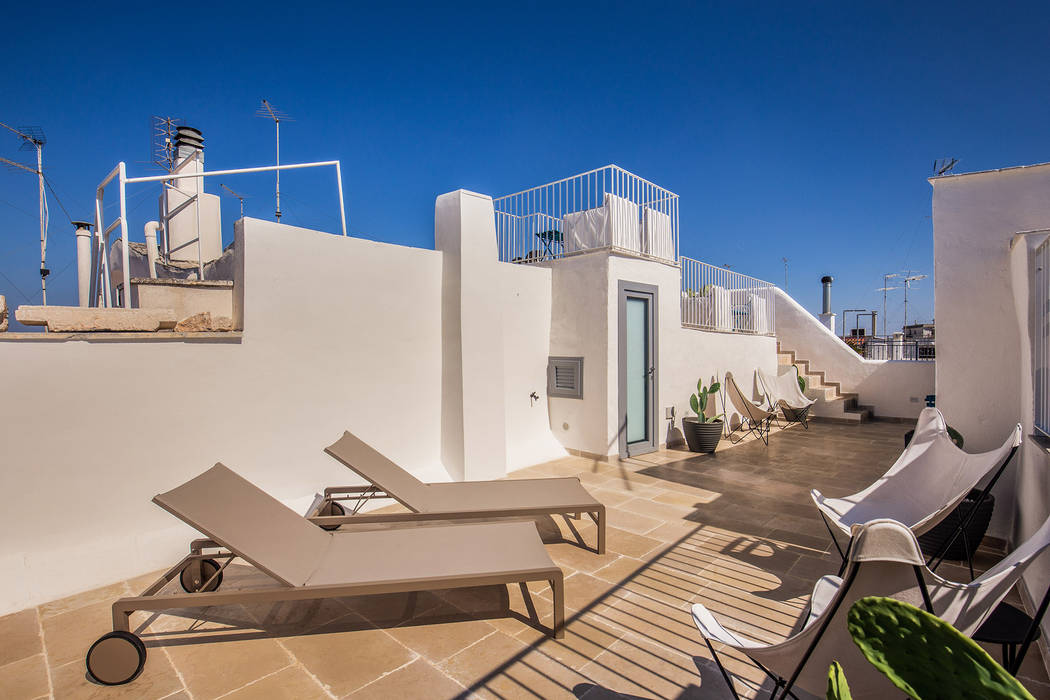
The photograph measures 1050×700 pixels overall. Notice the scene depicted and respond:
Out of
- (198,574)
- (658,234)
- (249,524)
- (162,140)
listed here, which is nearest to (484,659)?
(249,524)

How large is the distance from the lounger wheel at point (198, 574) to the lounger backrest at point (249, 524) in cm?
48

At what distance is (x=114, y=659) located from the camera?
7.83ft

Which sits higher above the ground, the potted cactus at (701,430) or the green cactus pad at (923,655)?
the green cactus pad at (923,655)

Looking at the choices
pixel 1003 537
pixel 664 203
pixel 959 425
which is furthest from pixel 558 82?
pixel 1003 537

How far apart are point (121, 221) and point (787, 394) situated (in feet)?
37.6

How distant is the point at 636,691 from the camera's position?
7.49 feet

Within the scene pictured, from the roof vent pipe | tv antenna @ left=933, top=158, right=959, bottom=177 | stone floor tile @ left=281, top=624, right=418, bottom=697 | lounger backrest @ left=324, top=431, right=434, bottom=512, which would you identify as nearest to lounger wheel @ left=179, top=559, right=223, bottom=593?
stone floor tile @ left=281, top=624, right=418, bottom=697

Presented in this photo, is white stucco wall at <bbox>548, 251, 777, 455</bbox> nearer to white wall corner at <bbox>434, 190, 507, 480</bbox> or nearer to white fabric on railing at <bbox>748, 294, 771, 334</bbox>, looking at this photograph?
white wall corner at <bbox>434, 190, 507, 480</bbox>

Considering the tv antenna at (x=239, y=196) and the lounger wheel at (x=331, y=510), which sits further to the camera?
the tv antenna at (x=239, y=196)

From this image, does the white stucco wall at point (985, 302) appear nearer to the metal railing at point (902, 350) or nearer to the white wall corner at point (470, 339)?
the white wall corner at point (470, 339)

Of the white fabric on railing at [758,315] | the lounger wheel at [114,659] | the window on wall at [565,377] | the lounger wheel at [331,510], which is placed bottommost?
the lounger wheel at [114,659]

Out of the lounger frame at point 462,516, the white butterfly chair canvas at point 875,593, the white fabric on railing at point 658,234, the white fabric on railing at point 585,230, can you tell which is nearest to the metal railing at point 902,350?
the white fabric on railing at point 658,234

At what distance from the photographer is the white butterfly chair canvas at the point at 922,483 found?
10.4ft

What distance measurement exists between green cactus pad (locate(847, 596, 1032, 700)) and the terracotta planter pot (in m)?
6.82
